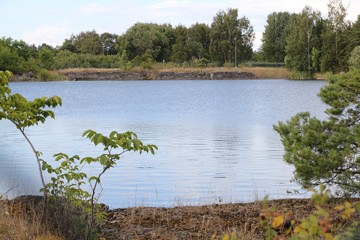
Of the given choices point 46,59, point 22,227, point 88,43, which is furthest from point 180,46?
point 22,227

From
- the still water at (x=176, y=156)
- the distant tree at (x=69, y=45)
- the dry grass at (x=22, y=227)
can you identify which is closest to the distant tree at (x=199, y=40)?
Answer: the distant tree at (x=69, y=45)

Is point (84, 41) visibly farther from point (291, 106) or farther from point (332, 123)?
point (332, 123)

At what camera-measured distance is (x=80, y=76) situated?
7406 cm

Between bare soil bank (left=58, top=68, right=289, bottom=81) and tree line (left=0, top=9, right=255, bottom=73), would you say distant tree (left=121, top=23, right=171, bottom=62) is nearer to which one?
tree line (left=0, top=9, right=255, bottom=73)

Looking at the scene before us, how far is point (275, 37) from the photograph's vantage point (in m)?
85.0

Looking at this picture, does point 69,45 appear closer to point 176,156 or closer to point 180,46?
point 180,46

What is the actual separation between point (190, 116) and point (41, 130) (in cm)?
826

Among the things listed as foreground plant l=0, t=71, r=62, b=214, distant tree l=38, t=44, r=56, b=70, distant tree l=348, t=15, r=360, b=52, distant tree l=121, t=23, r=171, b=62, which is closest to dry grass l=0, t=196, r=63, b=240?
foreground plant l=0, t=71, r=62, b=214

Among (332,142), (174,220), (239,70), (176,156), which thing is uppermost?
(332,142)

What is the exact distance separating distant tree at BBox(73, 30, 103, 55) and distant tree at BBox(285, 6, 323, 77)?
29593mm

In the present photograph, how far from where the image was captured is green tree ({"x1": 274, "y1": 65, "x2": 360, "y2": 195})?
7.87m

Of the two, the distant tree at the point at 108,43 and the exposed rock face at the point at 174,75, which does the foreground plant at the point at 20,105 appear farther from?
the distant tree at the point at 108,43

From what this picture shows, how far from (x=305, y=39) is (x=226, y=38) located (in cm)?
1518

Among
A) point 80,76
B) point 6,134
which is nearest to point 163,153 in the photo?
point 6,134
